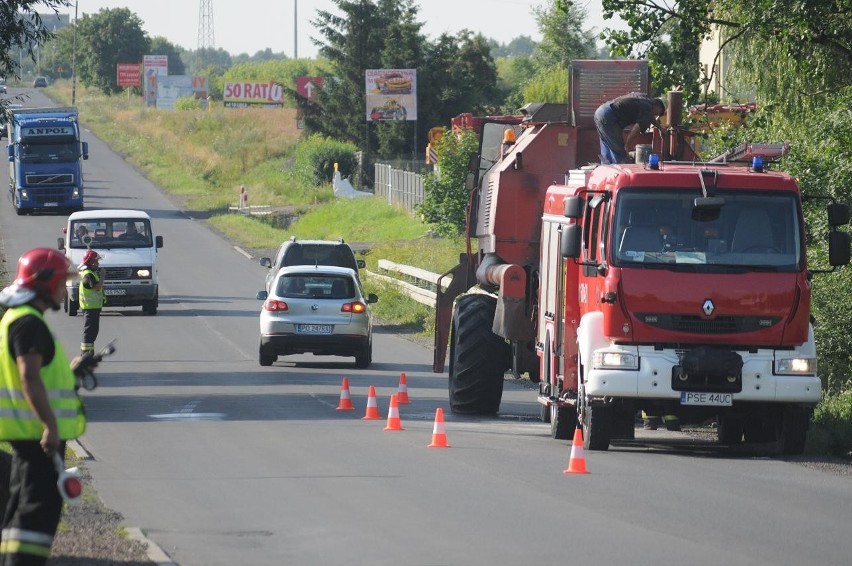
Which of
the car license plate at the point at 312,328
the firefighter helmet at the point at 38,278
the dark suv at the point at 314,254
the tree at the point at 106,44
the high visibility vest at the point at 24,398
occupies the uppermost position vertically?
the tree at the point at 106,44

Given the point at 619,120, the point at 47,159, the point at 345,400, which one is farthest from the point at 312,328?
the point at 47,159

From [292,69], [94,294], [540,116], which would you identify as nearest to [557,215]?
[540,116]

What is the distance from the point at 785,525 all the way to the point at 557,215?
6.14m

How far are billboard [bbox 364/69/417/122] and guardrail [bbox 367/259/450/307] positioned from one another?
33929mm

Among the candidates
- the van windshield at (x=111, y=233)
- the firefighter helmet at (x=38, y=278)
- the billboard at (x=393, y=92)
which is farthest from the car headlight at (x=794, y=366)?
the billboard at (x=393, y=92)

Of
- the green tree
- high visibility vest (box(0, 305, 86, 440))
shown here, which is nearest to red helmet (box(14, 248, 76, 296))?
high visibility vest (box(0, 305, 86, 440))

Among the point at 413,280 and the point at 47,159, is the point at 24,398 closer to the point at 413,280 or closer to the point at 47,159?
the point at 413,280

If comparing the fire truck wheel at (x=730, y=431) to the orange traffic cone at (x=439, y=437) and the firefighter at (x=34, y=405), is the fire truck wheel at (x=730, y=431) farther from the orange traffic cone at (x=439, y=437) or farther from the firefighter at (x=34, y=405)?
the firefighter at (x=34, y=405)

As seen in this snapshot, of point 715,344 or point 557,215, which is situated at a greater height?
point 557,215

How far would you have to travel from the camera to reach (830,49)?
22.5 metres

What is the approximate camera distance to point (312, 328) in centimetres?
2467

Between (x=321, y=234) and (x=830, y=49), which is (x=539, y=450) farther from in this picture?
(x=321, y=234)

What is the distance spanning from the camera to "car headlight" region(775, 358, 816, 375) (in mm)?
14125

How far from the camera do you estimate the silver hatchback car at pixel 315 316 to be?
2466 cm
